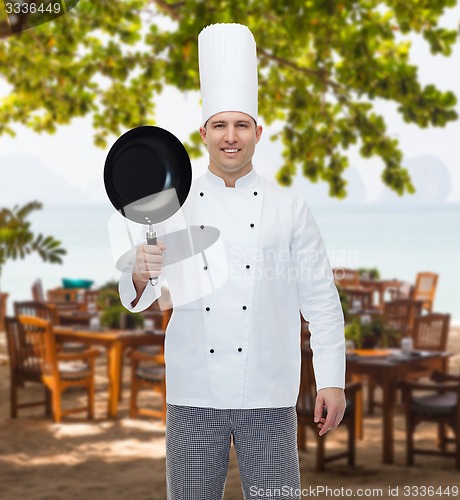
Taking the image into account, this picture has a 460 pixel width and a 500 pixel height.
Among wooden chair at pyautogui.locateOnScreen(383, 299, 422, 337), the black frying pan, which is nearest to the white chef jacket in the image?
the black frying pan

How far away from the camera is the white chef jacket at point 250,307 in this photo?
6.80 ft

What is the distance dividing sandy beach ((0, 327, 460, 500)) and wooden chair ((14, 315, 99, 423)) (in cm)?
22

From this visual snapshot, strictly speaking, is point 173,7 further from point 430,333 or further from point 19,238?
point 430,333

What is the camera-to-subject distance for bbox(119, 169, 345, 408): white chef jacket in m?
2.07

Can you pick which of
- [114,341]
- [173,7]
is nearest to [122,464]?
[114,341]

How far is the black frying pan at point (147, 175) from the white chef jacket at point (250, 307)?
0.12 metres

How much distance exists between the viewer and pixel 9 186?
3807 inches

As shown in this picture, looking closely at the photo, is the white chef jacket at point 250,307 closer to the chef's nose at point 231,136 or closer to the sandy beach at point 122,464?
the chef's nose at point 231,136

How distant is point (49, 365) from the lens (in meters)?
6.72

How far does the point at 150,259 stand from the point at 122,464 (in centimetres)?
395

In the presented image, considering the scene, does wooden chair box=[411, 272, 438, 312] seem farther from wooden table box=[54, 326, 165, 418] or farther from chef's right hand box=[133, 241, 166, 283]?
chef's right hand box=[133, 241, 166, 283]

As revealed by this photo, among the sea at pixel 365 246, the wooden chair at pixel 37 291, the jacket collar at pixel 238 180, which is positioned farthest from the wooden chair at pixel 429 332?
the sea at pixel 365 246

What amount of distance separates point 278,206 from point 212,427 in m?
0.58

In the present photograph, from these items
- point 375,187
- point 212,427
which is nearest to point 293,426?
point 212,427
